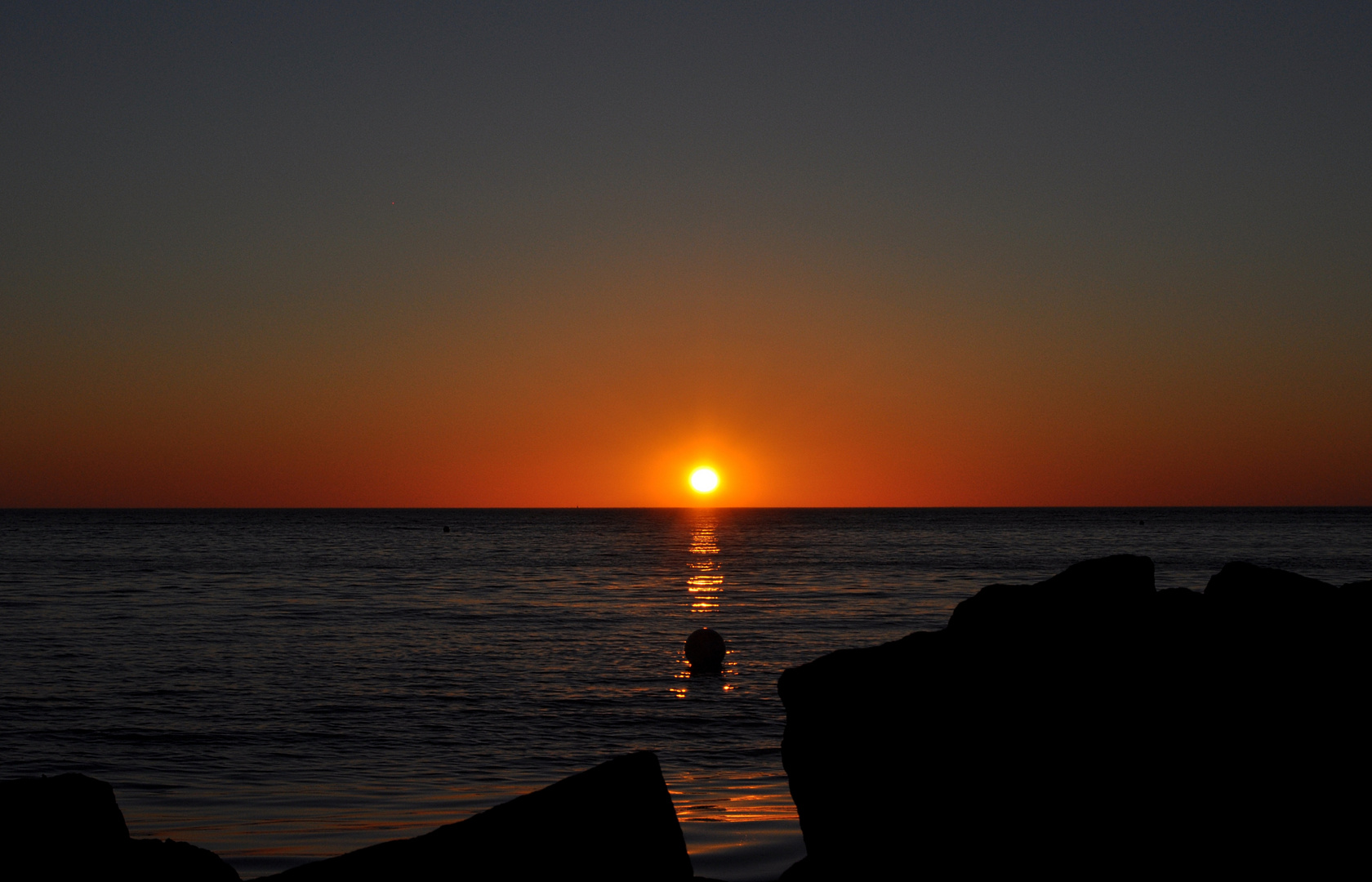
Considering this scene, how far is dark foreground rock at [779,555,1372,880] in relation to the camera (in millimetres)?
6492

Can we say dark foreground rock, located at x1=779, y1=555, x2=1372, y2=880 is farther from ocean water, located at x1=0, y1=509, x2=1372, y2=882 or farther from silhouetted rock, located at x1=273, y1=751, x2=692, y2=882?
ocean water, located at x1=0, y1=509, x2=1372, y2=882

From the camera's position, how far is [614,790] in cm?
581

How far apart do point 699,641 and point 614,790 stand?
1718 cm

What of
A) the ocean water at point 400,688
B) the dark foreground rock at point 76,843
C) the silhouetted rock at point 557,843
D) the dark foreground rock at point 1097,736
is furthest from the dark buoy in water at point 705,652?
the silhouetted rock at point 557,843

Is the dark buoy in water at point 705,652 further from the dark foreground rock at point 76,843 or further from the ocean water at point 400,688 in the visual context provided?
the dark foreground rock at point 76,843

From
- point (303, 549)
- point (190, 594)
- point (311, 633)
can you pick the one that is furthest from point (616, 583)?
point (303, 549)

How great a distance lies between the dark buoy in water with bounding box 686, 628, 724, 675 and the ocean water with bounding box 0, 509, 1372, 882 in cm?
44

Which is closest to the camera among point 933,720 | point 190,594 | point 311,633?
point 933,720

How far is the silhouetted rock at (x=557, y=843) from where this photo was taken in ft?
18.2

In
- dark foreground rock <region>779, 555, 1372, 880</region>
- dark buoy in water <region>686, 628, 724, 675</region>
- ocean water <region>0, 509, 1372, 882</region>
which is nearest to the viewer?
dark foreground rock <region>779, 555, 1372, 880</region>

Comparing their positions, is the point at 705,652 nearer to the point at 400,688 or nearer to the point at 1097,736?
the point at 400,688

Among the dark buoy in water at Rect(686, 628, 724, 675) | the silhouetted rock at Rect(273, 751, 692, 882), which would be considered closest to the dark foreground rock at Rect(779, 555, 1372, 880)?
the silhouetted rock at Rect(273, 751, 692, 882)

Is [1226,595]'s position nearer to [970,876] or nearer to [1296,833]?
[1296,833]

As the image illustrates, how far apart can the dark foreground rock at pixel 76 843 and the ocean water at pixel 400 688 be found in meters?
3.34
